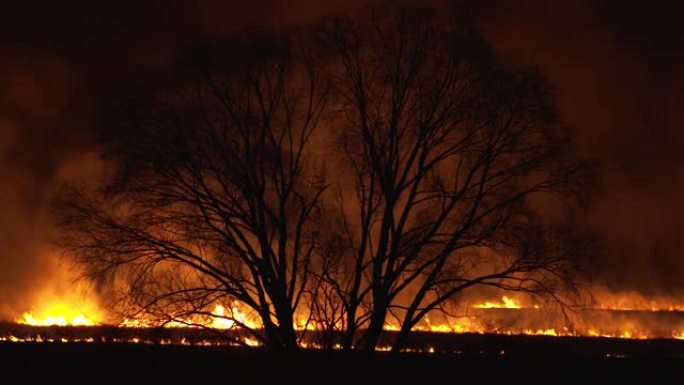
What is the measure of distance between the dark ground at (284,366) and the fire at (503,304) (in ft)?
19.3

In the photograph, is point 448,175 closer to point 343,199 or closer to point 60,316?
point 343,199

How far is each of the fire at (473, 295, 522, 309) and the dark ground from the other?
19.3 feet

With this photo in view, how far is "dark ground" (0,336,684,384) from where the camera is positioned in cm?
1568

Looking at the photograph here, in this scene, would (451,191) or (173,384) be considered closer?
(173,384)

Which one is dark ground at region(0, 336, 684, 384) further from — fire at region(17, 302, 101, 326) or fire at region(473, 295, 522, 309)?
fire at region(17, 302, 101, 326)

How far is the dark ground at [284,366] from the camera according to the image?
15680mm

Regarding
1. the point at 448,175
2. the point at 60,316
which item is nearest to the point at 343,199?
the point at 448,175

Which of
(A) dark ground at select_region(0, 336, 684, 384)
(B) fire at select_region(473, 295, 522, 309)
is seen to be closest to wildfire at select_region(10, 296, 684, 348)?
(B) fire at select_region(473, 295, 522, 309)

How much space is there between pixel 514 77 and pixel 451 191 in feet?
11.1

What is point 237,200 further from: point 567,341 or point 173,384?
point 567,341

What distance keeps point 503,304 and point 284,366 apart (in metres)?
12.7

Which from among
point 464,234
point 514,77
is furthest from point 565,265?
point 514,77

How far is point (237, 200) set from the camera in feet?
66.4

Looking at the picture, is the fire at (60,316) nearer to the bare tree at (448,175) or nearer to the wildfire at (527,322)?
the wildfire at (527,322)
